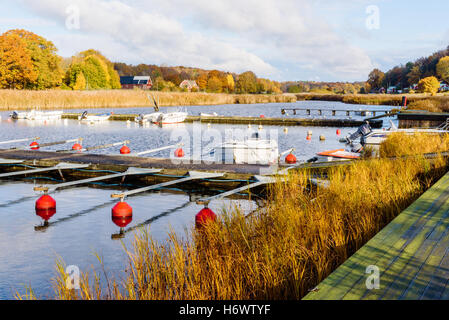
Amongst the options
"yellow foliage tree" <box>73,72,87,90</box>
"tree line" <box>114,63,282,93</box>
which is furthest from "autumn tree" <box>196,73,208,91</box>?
"yellow foliage tree" <box>73,72,87,90</box>

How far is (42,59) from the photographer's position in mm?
66562

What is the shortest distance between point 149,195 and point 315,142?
14975 millimetres

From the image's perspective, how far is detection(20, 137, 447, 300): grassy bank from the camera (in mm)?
4078

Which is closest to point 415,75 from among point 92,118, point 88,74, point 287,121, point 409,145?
point 88,74

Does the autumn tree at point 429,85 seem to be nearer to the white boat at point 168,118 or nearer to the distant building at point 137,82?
the distant building at point 137,82

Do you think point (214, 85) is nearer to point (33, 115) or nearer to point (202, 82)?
point (202, 82)

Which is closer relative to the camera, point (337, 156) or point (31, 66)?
point (337, 156)

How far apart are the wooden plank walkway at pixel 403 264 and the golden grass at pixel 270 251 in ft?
1.25

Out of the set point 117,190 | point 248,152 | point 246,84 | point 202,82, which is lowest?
point 117,190

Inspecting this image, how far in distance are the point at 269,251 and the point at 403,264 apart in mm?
1404

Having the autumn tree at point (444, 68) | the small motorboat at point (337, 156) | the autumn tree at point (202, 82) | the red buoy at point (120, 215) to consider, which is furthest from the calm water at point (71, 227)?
the autumn tree at point (444, 68)

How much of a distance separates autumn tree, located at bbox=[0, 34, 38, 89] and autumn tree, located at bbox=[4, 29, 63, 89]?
1.36 meters

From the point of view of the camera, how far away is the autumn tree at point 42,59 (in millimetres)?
65750
